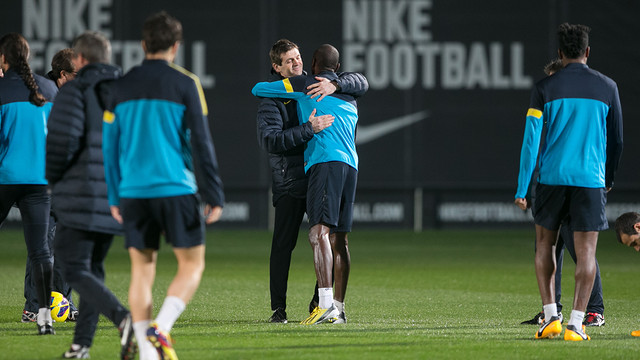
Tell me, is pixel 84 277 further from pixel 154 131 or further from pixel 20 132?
pixel 20 132

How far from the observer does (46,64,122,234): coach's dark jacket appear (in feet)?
18.5

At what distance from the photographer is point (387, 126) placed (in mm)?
18078

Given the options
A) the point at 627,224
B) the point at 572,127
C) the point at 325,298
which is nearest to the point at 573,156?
the point at 572,127

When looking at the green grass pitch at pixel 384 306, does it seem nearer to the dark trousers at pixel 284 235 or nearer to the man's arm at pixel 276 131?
the dark trousers at pixel 284 235

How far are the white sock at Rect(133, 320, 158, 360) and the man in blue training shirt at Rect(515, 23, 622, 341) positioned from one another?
2640 millimetres

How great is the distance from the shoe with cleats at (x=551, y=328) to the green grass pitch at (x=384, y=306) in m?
0.10

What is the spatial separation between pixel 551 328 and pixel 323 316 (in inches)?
66.3

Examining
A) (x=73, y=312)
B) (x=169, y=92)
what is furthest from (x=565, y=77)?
(x=73, y=312)

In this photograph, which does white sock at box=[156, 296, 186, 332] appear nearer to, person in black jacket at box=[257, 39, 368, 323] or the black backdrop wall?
person in black jacket at box=[257, 39, 368, 323]

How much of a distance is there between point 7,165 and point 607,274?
7.63 m

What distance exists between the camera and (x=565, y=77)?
6500 millimetres

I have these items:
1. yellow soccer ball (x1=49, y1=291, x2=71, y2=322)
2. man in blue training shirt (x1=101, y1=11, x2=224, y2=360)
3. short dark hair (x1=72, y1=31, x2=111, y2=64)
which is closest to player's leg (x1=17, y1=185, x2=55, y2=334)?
yellow soccer ball (x1=49, y1=291, x2=71, y2=322)

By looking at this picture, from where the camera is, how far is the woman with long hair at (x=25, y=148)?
274 inches

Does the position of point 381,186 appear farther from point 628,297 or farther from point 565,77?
point 565,77
